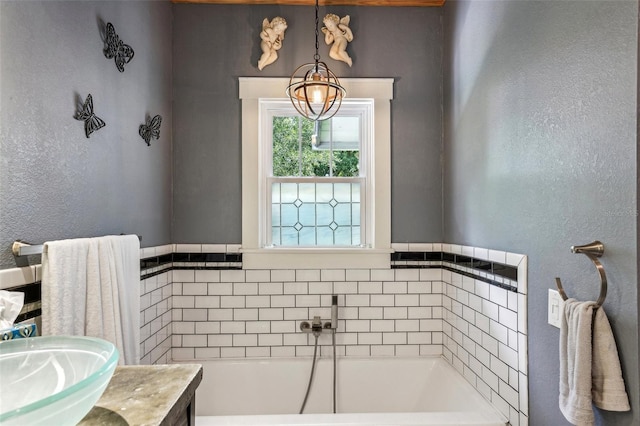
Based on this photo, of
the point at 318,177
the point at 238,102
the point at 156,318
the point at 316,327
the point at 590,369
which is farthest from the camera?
the point at 318,177

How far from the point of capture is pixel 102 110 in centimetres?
163

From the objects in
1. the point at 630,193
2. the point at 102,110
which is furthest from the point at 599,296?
the point at 102,110

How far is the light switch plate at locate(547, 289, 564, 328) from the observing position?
4.19 feet

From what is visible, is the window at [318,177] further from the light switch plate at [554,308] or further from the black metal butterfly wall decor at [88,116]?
the light switch plate at [554,308]

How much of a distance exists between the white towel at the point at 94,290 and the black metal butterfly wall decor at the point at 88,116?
0.46 m

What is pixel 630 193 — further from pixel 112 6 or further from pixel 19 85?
pixel 112 6

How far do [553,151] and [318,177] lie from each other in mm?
1479

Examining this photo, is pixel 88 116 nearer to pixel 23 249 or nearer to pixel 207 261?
pixel 23 249

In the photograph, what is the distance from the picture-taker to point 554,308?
1.30 meters

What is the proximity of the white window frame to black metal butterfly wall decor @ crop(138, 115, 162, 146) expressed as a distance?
0.52m

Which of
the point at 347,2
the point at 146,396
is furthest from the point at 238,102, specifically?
the point at 146,396

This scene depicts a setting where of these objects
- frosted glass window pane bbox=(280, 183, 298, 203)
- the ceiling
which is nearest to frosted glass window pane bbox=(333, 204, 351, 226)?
frosted glass window pane bbox=(280, 183, 298, 203)

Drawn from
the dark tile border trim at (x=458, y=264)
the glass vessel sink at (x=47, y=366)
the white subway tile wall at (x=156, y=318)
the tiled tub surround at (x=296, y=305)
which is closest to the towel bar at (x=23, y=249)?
the glass vessel sink at (x=47, y=366)

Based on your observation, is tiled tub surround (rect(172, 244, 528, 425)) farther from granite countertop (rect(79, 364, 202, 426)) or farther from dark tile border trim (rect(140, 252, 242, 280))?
granite countertop (rect(79, 364, 202, 426))
